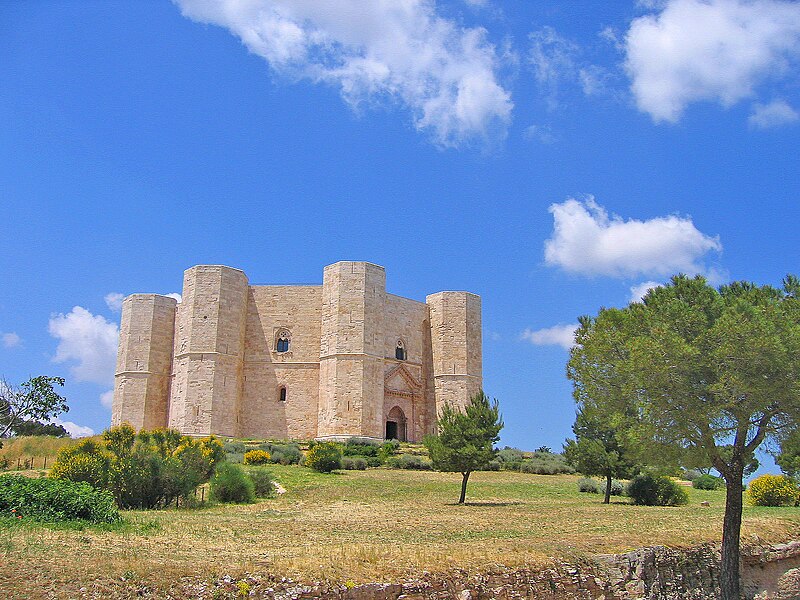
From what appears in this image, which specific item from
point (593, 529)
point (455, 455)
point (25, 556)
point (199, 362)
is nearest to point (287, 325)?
point (199, 362)

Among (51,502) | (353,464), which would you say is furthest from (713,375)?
(353,464)

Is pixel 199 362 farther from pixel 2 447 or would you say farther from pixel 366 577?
pixel 366 577

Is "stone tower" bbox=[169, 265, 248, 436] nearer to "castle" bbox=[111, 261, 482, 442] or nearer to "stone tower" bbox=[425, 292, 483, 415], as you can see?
"castle" bbox=[111, 261, 482, 442]

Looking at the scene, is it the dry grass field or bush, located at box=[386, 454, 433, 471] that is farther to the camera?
bush, located at box=[386, 454, 433, 471]

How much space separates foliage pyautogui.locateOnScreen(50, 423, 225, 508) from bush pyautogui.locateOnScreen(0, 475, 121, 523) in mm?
2443

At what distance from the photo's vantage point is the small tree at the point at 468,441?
19.5m

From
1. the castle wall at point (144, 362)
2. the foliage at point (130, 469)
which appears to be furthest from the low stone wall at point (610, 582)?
the castle wall at point (144, 362)

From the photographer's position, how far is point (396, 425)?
4009 centimetres

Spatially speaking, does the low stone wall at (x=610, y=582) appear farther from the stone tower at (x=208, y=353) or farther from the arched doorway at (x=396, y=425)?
the stone tower at (x=208, y=353)

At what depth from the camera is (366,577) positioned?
9219 millimetres

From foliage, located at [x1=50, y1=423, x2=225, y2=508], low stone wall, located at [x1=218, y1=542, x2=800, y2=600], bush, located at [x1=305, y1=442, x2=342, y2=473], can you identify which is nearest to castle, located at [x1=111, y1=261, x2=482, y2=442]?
bush, located at [x1=305, y1=442, x2=342, y2=473]

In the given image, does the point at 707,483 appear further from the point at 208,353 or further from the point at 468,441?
the point at 208,353

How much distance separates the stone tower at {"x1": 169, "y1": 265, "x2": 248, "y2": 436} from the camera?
117ft

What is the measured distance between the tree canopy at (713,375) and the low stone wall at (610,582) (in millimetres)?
720
